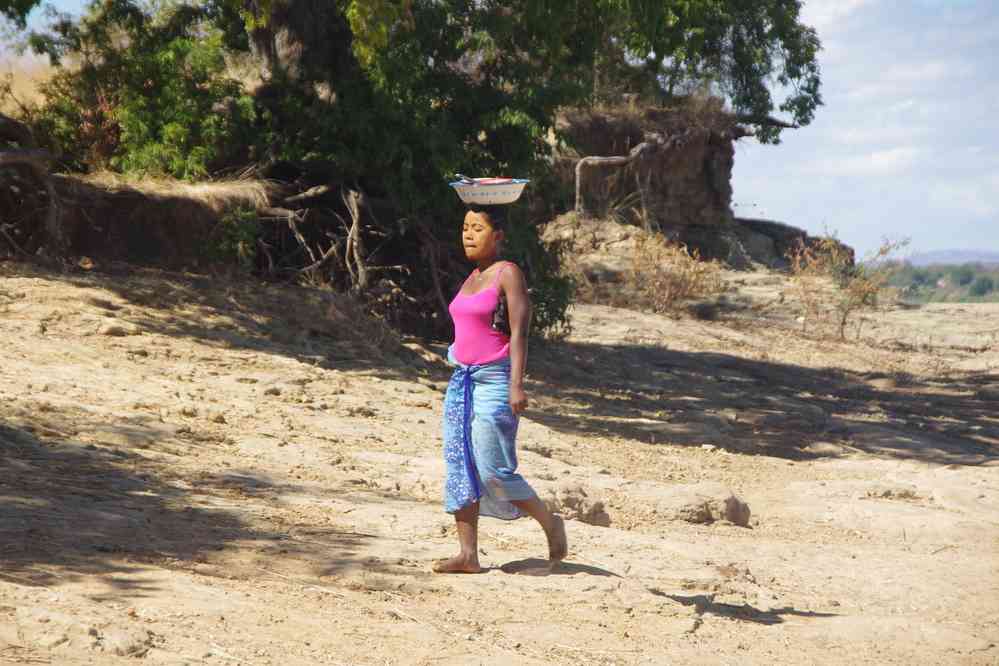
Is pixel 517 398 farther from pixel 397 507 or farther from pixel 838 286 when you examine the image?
pixel 838 286

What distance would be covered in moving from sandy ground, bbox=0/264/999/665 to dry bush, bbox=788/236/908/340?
5.34 meters

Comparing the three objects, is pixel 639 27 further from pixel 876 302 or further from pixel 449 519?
pixel 876 302

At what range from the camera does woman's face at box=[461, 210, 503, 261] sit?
513cm

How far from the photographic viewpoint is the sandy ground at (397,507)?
170 inches

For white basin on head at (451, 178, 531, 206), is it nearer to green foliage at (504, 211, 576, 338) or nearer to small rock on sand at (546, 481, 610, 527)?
small rock on sand at (546, 481, 610, 527)

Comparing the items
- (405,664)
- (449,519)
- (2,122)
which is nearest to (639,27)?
(2,122)

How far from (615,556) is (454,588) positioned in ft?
4.05

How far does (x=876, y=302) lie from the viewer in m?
20.8

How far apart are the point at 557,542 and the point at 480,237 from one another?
52.0 inches

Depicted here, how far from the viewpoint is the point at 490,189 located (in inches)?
200

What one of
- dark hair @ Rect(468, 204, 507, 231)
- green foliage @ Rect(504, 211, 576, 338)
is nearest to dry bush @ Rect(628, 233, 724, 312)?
green foliage @ Rect(504, 211, 576, 338)

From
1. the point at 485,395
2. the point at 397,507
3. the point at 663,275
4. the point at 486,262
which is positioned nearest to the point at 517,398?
the point at 485,395

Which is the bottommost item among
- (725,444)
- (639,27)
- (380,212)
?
(725,444)

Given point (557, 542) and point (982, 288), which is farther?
point (982, 288)
